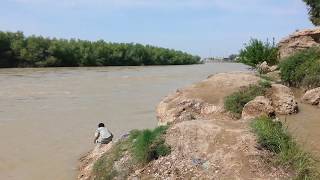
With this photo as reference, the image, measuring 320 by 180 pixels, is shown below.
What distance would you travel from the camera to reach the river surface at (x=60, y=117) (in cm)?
1227

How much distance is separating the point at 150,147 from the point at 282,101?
18.9 feet

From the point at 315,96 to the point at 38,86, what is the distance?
20.9 meters

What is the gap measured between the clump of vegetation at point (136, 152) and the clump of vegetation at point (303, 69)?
7.92 m

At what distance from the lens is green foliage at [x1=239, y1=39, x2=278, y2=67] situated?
2440 cm

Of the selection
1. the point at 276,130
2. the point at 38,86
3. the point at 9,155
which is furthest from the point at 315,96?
the point at 38,86

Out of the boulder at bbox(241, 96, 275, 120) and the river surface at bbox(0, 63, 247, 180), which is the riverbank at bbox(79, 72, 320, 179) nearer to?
the river surface at bbox(0, 63, 247, 180)

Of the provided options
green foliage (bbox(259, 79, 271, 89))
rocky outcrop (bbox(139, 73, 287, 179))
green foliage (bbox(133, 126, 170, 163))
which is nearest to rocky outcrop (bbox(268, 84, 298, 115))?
green foliage (bbox(259, 79, 271, 89))

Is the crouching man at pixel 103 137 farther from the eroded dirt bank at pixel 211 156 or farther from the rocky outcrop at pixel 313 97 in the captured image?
the rocky outcrop at pixel 313 97

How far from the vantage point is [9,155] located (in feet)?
43.2

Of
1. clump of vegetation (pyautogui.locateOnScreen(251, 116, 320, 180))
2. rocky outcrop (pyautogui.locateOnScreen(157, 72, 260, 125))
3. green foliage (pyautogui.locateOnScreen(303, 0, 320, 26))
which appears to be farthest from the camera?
green foliage (pyautogui.locateOnScreen(303, 0, 320, 26))

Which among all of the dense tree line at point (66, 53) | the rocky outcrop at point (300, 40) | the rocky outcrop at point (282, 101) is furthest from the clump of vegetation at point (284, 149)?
the dense tree line at point (66, 53)

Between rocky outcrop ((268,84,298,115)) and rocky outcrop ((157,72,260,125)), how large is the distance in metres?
0.74

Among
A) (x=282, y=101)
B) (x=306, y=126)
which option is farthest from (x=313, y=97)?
(x=306, y=126)

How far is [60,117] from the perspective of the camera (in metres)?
19.5
